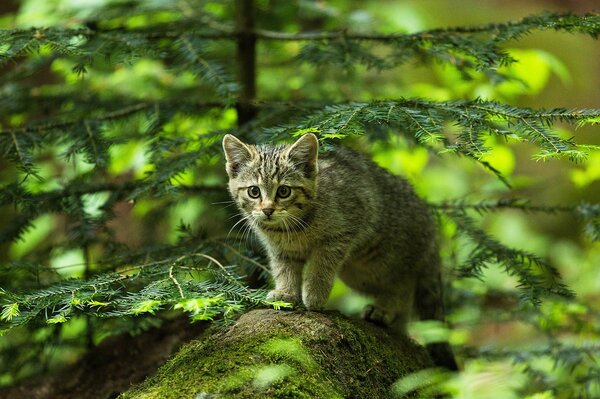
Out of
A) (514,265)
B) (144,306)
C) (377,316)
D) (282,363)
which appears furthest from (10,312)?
(514,265)

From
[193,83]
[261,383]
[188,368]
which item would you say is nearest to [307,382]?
[261,383]

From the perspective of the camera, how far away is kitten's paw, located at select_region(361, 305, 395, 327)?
4664mm

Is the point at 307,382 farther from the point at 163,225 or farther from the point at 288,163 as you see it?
the point at 163,225

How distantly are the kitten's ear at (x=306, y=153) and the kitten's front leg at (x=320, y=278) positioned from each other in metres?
0.54

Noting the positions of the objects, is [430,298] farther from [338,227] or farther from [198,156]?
[198,156]

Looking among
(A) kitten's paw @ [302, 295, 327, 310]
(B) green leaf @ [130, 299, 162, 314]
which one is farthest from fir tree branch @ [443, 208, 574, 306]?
(B) green leaf @ [130, 299, 162, 314]

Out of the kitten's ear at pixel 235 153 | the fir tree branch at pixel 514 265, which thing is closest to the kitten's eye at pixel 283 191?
the kitten's ear at pixel 235 153

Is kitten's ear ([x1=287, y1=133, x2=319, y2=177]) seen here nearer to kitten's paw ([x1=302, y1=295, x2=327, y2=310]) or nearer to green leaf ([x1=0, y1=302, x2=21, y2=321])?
kitten's paw ([x1=302, y1=295, x2=327, y2=310])

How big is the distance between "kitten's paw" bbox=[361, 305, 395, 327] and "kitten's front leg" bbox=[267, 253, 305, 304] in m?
0.59

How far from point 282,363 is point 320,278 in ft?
3.26

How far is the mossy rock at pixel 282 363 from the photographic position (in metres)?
3.15

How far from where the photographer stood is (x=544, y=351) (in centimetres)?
489

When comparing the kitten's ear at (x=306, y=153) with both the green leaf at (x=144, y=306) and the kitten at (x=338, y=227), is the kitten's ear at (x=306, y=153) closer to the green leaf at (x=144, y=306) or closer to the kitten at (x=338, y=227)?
the kitten at (x=338, y=227)

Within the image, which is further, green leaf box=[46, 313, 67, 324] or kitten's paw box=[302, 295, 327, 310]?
kitten's paw box=[302, 295, 327, 310]
